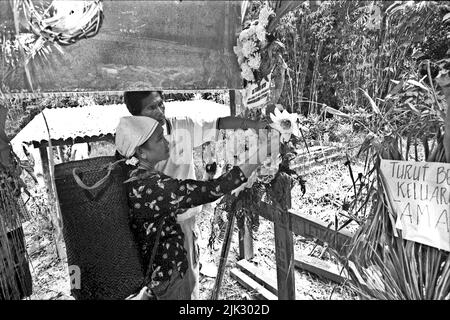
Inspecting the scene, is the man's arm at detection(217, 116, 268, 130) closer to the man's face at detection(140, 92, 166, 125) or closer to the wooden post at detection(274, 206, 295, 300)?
the man's face at detection(140, 92, 166, 125)

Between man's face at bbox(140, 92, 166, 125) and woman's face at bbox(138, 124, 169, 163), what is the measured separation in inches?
8.2

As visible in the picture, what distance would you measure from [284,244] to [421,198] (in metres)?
0.75

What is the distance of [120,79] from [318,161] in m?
1.27

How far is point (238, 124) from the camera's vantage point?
1753 millimetres

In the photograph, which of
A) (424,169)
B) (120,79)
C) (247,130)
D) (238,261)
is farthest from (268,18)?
(238,261)

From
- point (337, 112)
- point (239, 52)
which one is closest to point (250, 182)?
point (337, 112)

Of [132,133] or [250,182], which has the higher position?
[132,133]

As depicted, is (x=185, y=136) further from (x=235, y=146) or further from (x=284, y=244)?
(x=284, y=244)

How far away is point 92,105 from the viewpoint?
320cm

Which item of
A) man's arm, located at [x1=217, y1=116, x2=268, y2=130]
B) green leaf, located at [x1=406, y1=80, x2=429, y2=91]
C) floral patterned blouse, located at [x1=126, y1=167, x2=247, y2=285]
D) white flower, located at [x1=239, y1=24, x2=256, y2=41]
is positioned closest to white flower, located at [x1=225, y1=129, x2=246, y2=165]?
man's arm, located at [x1=217, y1=116, x2=268, y2=130]

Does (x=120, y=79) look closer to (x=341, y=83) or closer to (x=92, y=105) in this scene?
(x=341, y=83)

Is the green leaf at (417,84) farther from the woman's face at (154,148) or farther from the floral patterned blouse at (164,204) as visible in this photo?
the woman's face at (154,148)

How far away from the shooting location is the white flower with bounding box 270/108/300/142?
1.48 m

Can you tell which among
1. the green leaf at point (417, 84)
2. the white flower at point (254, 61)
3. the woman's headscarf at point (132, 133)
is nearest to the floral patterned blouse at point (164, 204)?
the woman's headscarf at point (132, 133)
